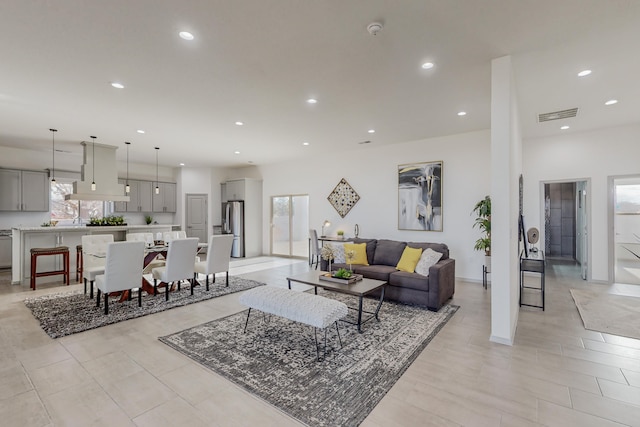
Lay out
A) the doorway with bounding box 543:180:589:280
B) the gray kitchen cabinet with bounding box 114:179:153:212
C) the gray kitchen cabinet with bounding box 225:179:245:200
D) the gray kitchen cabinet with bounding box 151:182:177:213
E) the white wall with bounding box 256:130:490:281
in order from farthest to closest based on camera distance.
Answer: the gray kitchen cabinet with bounding box 225:179:245:200 < the gray kitchen cabinet with bounding box 151:182:177:213 < the gray kitchen cabinet with bounding box 114:179:153:212 < the doorway with bounding box 543:180:589:280 < the white wall with bounding box 256:130:490:281

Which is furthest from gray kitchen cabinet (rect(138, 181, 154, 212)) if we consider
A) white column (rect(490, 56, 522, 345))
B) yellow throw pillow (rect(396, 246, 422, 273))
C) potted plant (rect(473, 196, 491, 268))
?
white column (rect(490, 56, 522, 345))

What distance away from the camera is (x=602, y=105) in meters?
4.30

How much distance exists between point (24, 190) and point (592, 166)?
1224 cm

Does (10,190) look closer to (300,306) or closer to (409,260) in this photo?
(300,306)

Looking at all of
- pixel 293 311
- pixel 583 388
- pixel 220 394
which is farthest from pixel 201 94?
pixel 583 388

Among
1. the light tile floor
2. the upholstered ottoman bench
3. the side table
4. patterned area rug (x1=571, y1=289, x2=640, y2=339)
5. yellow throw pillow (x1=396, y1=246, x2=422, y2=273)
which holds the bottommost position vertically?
the light tile floor

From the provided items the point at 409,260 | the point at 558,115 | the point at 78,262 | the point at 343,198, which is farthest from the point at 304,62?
the point at 78,262

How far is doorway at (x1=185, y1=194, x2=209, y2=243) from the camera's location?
31.8ft

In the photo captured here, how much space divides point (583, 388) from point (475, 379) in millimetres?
783

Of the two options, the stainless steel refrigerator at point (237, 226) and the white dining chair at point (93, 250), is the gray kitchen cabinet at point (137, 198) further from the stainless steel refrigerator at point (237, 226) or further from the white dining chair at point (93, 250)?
the white dining chair at point (93, 250)

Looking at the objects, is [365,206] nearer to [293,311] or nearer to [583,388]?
[293,311]

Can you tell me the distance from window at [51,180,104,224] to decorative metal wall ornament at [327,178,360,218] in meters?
6.77

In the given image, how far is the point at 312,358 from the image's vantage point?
2738 millimetres

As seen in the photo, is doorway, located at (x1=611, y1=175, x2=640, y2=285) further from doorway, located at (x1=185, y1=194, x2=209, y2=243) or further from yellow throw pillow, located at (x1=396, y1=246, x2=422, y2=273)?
doorway, located at (x1=185, y1=194, x2=209, y2=243)
